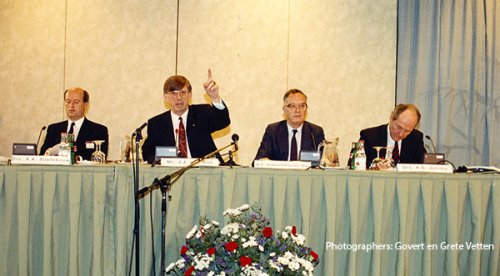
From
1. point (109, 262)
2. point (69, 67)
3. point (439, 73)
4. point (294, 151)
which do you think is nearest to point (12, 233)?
point (109, 262)

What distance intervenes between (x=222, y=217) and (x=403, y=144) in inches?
70.4

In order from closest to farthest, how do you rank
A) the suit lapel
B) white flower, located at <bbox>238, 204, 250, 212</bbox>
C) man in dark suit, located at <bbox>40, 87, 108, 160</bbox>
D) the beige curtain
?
white flower, located at <bbox>238, 204, 250, 212</bbox> → the suit lapel → man in dark suit, located at <bbox>40, 87, 108, 160</bbox> → the beige curtain

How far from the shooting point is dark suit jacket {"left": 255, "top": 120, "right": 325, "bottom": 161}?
4.30 metres

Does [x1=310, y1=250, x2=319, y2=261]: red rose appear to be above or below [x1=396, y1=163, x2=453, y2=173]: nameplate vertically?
below

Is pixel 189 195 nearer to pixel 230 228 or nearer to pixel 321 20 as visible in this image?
pixel 230 228

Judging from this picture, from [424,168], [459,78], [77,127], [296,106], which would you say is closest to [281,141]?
[296,106]

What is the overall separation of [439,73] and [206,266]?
3.43 metres

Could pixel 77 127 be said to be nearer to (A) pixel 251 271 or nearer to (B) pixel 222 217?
(B) pixel 222 217

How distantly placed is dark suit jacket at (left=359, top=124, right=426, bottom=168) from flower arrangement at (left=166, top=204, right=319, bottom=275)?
152cm

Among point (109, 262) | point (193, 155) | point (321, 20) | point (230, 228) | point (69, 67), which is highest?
point (321, 20)

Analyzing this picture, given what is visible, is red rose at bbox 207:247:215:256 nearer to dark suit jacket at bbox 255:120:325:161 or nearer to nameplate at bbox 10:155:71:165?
nameplate at bbox 10:155:71:165

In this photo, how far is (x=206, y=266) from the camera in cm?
270

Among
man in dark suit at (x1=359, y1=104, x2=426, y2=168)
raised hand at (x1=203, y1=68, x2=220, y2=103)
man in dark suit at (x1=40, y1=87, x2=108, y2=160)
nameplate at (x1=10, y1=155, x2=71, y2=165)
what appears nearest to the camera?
nameplate at (x1=10, y1=155, x2=71, y2=165)

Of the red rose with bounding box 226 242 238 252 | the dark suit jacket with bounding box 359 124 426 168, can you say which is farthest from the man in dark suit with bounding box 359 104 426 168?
the red rose with bounding box 226 242 238 252
